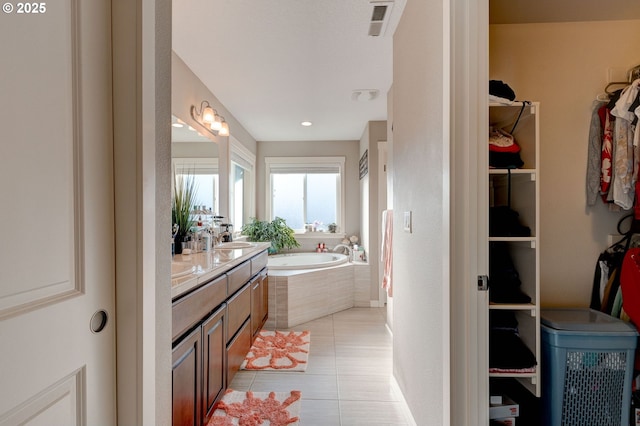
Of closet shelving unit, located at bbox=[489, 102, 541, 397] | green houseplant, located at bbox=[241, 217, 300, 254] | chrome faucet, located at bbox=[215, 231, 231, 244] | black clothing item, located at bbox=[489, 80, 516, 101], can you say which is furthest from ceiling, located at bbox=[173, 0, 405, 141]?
green houseplant, located at bbox=[241, 217, 300, 254]

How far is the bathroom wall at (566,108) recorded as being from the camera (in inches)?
69.5

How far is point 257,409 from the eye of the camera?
1.80 meters

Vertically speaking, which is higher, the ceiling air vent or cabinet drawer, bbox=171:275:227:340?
the ceiling air vent

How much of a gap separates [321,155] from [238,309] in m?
3.36

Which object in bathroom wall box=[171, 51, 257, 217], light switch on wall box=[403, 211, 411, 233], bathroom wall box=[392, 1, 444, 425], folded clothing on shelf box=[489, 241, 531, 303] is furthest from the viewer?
bathroom wall box=[171, 51, 257, 217]

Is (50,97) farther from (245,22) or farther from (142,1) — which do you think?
(245,22)

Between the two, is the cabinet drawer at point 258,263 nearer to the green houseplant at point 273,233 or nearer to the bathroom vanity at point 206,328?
the bathroom vanity at point 206,328

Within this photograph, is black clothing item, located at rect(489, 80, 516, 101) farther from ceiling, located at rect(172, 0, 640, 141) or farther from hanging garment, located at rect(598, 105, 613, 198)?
hanging garment, located at rect(598, 105, 613, 198)

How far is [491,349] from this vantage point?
1.43 metres

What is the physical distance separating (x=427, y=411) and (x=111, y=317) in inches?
55.9


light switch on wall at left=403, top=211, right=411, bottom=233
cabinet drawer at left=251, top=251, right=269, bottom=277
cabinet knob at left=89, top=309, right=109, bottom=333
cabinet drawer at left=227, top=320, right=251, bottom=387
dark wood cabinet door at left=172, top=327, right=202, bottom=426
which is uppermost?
light switch on wall at left=403, top=211, right=411, bottom=233

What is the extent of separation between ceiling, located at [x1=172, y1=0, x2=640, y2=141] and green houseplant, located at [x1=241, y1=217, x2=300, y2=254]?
1.65m

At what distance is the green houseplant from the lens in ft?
14.2

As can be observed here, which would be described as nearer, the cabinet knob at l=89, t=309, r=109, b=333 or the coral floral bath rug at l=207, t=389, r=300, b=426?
the cabinet knob at l=89, t=309, r=109, b=333
